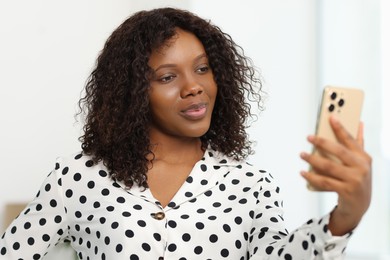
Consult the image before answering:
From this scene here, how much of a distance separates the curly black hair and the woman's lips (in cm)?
9

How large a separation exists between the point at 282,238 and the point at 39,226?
1.66ft

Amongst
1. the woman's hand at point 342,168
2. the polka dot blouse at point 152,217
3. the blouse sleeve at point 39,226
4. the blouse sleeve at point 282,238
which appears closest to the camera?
the woman's hand at point 342,168

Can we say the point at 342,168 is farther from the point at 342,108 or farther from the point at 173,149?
the point at 173,149

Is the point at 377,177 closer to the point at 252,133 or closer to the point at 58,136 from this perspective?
the point at 252,133

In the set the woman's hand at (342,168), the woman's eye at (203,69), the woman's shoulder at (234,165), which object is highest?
the woman's eye at (203,69)

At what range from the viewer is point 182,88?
141 centimetres

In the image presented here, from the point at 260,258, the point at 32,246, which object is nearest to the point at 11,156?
the point at 32,246

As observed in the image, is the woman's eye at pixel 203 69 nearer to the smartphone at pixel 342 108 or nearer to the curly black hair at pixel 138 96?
the curly black hair at pixel 138 96

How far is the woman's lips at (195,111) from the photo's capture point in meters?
1.41

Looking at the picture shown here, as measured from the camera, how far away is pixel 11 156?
181cm

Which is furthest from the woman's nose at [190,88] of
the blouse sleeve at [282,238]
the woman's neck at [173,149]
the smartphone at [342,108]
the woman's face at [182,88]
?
the smartphone at [342,108]

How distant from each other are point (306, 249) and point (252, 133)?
1231 mm

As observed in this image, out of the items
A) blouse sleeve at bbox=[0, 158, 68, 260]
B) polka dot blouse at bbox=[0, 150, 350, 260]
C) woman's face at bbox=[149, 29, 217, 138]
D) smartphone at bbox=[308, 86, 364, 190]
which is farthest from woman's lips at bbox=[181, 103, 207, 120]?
smartphone at bbox=[308, 86, 364, 190]

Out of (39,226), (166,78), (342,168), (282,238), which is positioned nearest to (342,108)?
(342,168)
